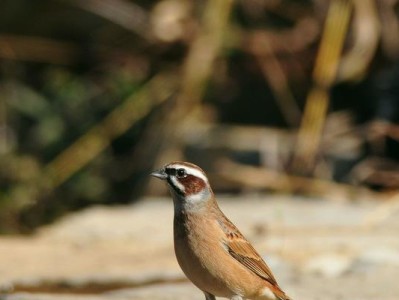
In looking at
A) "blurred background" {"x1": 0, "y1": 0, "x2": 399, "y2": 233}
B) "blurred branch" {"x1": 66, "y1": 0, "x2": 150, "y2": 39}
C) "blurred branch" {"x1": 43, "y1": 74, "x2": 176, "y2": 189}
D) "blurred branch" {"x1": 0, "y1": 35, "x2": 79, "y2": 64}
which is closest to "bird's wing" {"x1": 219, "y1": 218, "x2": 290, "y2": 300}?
"blurred background" {"x1": 0, "y1": 0, "x2": 399, "y2": 233}

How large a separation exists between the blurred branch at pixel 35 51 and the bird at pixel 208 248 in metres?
6.35

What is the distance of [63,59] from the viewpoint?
11648 mm

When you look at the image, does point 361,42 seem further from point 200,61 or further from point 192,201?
point 192,201

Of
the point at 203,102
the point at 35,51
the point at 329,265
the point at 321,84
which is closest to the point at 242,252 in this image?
the point at 329,265

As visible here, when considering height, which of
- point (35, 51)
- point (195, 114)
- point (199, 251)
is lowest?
point (199, 251)

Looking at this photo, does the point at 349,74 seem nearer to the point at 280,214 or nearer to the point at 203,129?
the point at 203,129

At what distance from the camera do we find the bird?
516cm

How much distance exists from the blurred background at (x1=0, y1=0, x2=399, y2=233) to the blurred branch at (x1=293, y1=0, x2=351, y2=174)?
0.01 metres

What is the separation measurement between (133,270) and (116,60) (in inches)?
206

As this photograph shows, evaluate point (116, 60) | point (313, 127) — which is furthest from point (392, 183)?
point (116, 60)

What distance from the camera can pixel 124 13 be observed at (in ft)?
37.0

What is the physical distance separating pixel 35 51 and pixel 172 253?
5.06 meters

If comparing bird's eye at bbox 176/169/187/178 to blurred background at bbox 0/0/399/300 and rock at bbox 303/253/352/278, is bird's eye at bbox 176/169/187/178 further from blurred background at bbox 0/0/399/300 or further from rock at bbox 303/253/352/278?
blurred background at bbox 0/0/399/300

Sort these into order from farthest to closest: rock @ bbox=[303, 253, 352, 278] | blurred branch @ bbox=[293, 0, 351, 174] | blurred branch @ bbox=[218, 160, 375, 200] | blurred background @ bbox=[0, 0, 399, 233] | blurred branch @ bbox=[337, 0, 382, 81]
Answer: blurred branch @ bbox=[337, 0, 382, 81] < blurred background @ bbox=[0, 0, 399, 233] < blurred branch @ bbox=[293, 0, 351, 174] < blurred branch @ bbox=[218, 160, 375, 200] < rock @ bbox=[303, 253, 352, 278]
